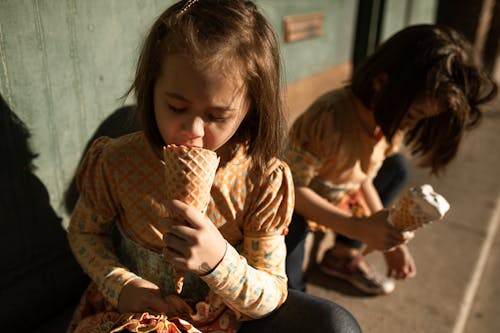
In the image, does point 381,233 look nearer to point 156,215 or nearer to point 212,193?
point 212,193

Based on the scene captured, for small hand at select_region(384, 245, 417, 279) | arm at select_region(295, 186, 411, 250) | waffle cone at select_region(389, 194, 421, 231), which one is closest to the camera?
waffle cone at select_region(389, 194, 421, 231)

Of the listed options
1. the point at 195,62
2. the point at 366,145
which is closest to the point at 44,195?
the point at 195,62

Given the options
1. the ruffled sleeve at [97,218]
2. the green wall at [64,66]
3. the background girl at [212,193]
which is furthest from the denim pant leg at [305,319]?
the green wall at [64,66]

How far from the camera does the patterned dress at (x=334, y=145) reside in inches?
85.6

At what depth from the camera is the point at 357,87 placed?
225 centimetres

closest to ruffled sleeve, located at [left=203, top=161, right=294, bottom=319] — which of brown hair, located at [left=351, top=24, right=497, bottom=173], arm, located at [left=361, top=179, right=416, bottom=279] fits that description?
A: brown hair, located at [left=351, top=24, right=497, bottom=173]

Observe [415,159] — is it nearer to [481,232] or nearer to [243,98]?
[481,232]

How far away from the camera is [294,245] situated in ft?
7.38

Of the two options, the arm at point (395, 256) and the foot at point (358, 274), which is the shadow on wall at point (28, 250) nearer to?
the foot at point (358, 274)

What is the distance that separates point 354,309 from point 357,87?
1200mm

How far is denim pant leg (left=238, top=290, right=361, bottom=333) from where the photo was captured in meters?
1.56

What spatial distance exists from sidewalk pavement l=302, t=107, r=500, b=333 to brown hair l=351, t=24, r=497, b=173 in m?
0.55

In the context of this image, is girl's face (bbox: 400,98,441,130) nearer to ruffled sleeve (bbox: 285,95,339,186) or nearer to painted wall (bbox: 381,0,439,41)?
ruffled sleeve (bbox: 285,95,339,186)

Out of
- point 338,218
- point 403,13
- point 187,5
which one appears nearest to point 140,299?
point 187,5
